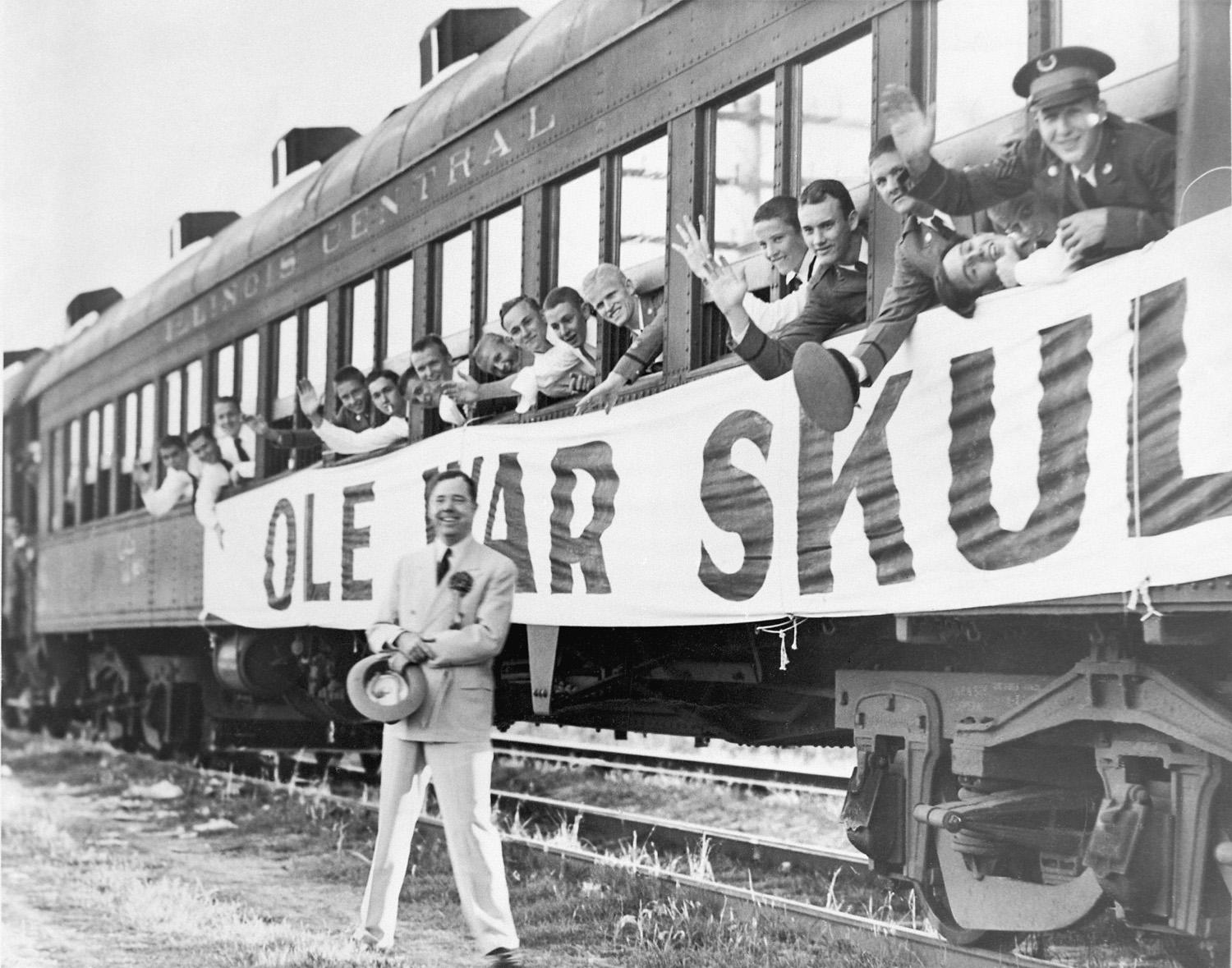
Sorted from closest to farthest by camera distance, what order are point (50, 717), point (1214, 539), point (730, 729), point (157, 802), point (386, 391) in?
point (1214, 539), point (730, 729), point (386, 391), point (157, 802), point (50, 717)

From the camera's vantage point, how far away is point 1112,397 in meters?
3.86

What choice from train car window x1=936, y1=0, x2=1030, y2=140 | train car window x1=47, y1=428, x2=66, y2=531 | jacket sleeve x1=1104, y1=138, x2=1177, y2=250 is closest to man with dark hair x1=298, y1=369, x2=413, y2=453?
train car window x1=936, y1=0, x2=1030, y2=140

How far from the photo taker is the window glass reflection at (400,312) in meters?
6.45

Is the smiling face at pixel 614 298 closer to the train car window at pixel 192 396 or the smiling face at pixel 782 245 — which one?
the smiling face at pixel 782 245

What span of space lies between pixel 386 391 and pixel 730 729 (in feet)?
6.45

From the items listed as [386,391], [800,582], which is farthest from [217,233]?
[800,582]

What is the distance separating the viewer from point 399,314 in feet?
21.4

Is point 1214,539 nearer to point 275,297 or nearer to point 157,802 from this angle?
point 275,297

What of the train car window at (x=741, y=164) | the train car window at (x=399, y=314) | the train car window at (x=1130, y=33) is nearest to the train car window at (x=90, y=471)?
the train car window at (x=399, y=314)

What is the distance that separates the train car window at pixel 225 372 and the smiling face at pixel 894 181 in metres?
4.12

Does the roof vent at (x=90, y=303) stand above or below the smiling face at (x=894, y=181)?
above

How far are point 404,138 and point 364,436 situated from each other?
4.40 ft

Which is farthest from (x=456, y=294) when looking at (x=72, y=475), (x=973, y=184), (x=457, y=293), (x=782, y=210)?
(x=72, y=475)

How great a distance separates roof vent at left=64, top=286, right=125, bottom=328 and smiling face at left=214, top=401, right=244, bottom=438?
88 centimetres
